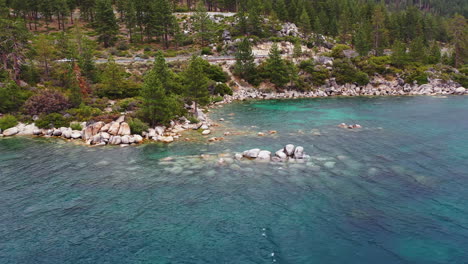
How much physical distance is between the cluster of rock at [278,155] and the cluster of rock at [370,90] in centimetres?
4708

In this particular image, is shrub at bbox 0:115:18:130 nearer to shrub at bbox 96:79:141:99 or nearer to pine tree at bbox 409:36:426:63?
shrub at bbox 96:79:141:99

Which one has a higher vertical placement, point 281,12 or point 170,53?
point 281,12

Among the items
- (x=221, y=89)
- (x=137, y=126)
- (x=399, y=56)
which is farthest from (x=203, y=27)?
(x=137, y=126)

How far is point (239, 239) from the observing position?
20938 millimetres

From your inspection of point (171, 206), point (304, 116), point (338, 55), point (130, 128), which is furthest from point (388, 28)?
point (171, 206)

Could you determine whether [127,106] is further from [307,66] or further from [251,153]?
[307,66]

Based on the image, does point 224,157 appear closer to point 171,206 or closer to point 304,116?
point 171,206

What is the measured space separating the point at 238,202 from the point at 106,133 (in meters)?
25.9

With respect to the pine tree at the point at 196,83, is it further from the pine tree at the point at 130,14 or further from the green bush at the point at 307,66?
the pine tree at the point at 130,14

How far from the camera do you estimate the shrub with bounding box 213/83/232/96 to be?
8262cm

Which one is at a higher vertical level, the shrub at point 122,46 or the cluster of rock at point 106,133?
the shrub at point 122,46

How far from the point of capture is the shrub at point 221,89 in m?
82.6

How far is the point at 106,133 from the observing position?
43.8 meters

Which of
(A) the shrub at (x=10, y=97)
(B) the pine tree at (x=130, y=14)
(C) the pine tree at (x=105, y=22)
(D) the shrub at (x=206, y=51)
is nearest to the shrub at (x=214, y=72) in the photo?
(D) the shrub at (x=206, y=51)
